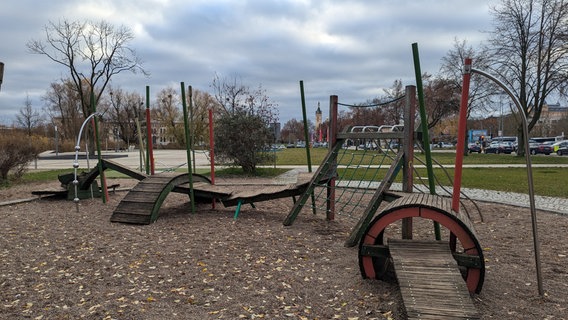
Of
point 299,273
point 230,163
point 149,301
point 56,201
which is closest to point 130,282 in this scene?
point 149,301

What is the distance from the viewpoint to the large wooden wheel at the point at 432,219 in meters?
3.31

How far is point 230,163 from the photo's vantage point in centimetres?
1644

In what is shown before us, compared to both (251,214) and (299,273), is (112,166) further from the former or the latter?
(299,273)

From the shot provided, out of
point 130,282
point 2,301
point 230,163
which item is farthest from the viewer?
point 230,163

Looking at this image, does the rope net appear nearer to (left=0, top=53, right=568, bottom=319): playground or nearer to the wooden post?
(left=0, top=53, right=568, bottom=319): playground

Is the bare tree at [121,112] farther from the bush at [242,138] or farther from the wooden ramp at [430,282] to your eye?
the wooden ramp at [430,282]

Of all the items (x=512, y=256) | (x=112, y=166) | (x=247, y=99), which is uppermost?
(x=247, y=99)

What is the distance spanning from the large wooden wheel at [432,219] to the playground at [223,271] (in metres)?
0.15

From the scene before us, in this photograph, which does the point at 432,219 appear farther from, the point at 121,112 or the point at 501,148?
the point at 121,112

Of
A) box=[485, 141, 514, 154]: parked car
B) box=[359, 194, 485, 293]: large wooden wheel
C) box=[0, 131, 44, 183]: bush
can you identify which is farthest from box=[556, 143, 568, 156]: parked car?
box=[0, 131, 44, 183]: bush

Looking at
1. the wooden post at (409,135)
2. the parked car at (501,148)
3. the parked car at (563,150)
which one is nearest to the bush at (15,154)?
the wooden post at (409,135)

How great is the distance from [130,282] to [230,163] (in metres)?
12.7

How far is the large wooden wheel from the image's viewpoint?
10.8 feet

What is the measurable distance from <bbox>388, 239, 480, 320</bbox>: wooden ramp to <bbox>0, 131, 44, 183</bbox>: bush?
11870mm
